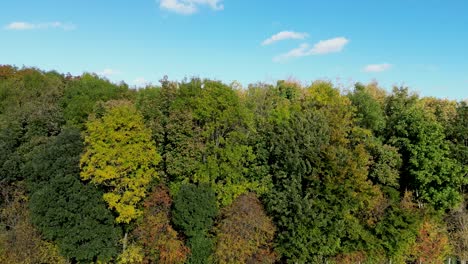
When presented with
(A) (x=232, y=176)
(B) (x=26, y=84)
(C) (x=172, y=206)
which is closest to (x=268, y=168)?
(A) (x=232, y=176)

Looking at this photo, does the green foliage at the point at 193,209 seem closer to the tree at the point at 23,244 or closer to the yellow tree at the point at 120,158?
the yellow tree at the point at 120,158

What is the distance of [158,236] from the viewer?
23.9m

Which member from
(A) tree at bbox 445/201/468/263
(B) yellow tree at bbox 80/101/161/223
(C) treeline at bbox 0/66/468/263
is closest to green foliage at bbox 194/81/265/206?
(C) treeline at bbox 0/66/468/263

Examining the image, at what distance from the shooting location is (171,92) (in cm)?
2658

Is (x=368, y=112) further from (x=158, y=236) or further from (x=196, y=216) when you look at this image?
(x=158, y=236)

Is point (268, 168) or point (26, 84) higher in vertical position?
point (26, 84)

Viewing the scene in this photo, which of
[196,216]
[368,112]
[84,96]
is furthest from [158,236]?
[368,112]

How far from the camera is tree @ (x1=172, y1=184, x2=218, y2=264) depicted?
23.5 m

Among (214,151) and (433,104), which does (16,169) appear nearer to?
(214,151)

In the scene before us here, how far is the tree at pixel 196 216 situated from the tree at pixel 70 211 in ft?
14.5

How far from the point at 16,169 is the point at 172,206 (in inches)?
485

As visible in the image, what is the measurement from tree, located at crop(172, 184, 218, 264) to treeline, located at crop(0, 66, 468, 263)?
3.6 inches

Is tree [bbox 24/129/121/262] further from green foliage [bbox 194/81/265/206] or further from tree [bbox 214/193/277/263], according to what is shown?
tree [bbox 214/193/277/263]

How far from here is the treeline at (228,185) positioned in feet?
76.1
